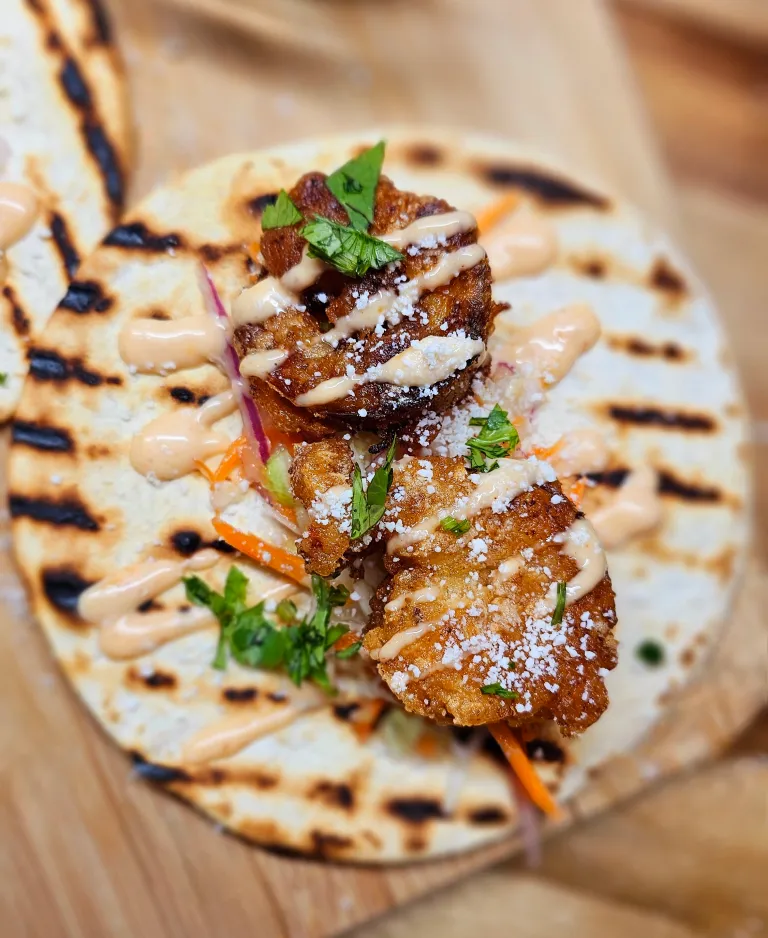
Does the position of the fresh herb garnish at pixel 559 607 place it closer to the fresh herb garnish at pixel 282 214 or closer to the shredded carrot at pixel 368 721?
the shredded carrot at pixel 368 721

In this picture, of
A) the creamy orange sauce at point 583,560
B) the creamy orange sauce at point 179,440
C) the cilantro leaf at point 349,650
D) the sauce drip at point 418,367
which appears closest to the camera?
the sauce drip at point 418,367

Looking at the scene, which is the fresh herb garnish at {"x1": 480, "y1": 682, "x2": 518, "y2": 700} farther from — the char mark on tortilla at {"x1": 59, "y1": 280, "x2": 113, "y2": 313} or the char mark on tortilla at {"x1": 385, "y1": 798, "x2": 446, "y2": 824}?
the char mark on tortilla at {"x1": 59, "y1": 280, "x2": 113, "y2": 313}

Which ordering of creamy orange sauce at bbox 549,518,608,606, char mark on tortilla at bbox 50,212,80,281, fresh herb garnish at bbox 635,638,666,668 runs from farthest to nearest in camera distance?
fresh herb garnish at bbox 635,638,666,668 < char mark on tortilla at bbox 50,212,80,281 < creamy orange sauce at bbox 549,518,608,606

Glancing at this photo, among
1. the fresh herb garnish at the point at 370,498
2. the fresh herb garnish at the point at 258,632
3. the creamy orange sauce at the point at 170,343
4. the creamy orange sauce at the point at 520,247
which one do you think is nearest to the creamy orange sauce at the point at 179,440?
the creamy orange sauce at the point at 170,343

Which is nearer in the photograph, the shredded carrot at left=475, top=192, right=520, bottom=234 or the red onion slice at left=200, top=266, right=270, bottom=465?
the red onion slice at left=200, top=266, right=270, bottom=465

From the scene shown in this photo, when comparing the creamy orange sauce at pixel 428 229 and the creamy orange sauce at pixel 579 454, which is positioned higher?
the creamy orange sauce at pixel 428 229

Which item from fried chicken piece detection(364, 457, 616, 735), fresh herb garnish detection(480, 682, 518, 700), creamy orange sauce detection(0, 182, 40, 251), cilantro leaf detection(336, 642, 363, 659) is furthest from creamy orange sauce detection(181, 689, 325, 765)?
creamy orange sauce detection(0, 182, 40, 251)

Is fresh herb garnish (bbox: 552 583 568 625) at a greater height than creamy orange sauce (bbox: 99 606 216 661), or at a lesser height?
lesser
